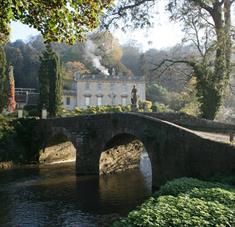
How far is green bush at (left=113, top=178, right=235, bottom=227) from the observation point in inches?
415

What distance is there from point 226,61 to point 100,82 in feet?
142

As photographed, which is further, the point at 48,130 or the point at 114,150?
the point at 48,130

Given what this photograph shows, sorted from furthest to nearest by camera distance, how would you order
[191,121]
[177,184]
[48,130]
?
[48,130], [191,121], [177,184]

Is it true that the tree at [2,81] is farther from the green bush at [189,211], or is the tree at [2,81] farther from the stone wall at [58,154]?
the green bush at [189,211]

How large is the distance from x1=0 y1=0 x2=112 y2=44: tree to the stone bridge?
29.6 ft

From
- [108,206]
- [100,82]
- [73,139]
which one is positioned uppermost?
[100,82]

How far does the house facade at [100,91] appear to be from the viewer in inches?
2901

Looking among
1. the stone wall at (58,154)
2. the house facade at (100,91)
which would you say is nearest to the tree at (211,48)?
the stone wall at (58,154)

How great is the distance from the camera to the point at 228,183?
1656cm

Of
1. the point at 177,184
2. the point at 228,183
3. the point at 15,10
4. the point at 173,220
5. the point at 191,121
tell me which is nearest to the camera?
the point at 173,220

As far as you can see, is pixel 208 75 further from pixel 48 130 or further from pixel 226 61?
pixel 48 130

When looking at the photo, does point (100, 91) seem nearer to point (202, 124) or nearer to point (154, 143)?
point (202, 124)

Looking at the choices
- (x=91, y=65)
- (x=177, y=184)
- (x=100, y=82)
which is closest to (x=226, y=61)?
(x=177, y=184)

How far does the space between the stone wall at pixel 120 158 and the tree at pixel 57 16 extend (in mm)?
18629
